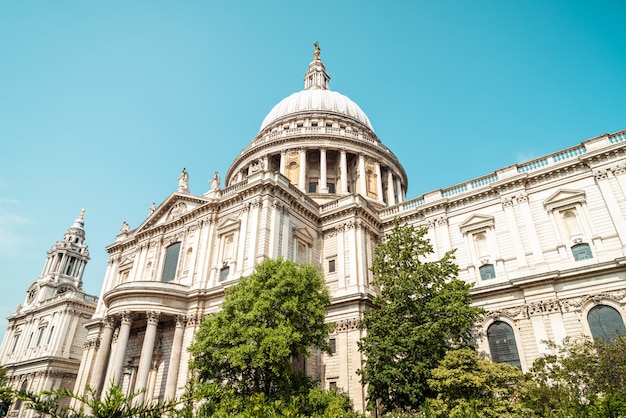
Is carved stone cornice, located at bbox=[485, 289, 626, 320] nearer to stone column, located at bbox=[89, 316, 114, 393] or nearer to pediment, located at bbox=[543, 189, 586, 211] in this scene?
pediment, located at bbox=[543, 189, 586, 211]

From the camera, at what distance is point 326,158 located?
4556cm

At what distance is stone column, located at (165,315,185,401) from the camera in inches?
925

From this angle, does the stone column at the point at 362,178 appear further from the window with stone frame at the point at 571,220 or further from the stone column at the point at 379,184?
the window with stone frame at the point at 571,220

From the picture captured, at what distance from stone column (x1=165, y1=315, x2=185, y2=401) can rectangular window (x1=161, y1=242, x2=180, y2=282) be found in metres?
5.23

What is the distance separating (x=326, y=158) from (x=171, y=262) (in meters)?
20.9

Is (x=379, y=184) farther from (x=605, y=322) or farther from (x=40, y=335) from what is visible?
(x=40, y=335)

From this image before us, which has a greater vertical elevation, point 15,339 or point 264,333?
point 15,339

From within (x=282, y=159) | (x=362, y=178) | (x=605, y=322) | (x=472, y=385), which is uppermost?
(x=282, y=159)

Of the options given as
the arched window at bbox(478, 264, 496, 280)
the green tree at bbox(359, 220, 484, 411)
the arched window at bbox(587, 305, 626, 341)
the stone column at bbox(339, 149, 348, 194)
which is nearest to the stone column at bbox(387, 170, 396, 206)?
the stone column at bbox(339, 149, 348, 194)

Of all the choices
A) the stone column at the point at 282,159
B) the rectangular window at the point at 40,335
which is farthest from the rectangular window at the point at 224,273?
the rectangular window at the point at 40,335

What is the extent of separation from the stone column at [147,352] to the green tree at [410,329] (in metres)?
12.1

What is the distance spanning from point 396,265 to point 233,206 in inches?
512

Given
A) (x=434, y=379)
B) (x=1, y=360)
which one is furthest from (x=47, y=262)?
(x=434, y=379)

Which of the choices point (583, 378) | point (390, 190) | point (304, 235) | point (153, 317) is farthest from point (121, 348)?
point (390, 190)
